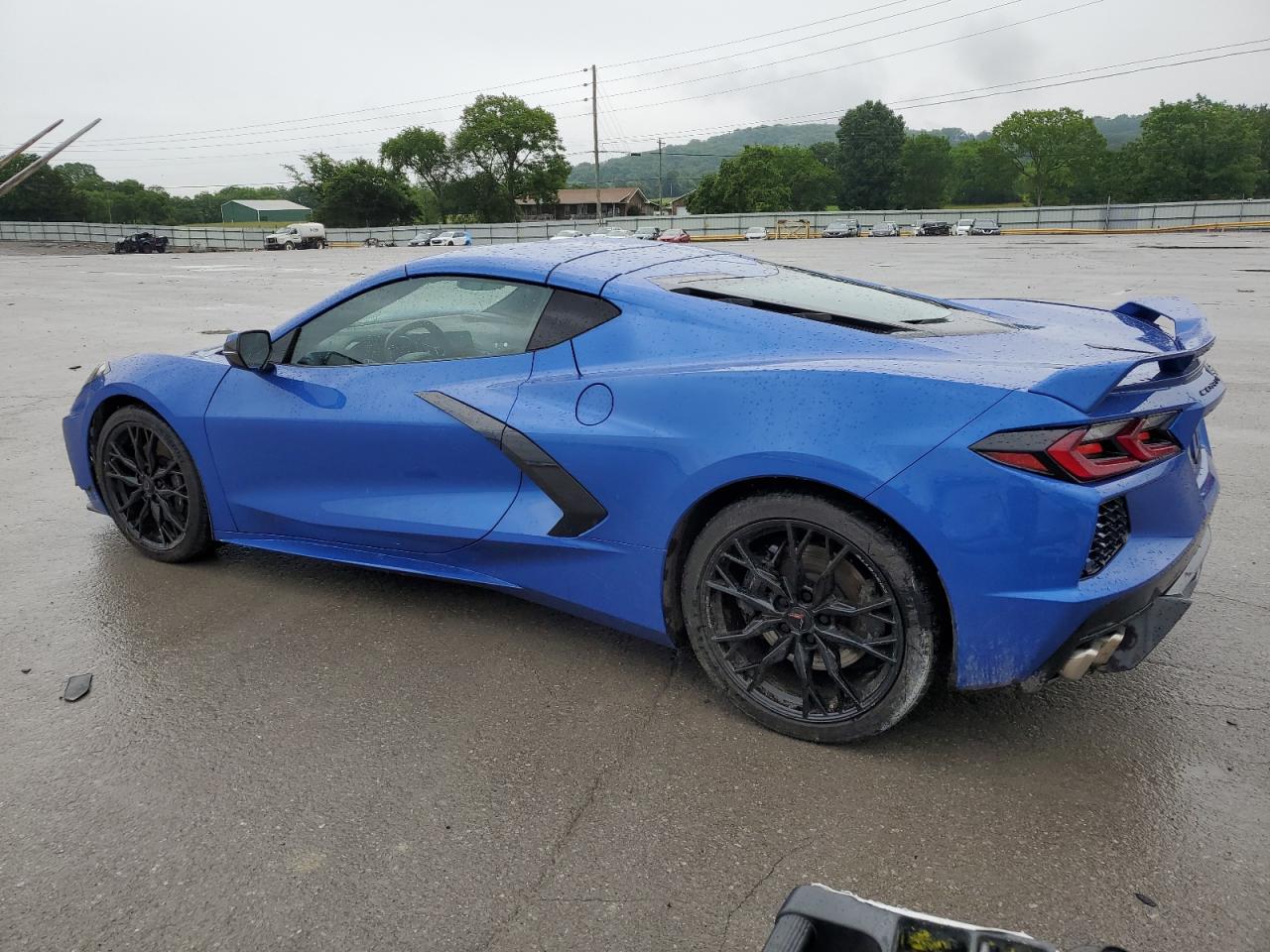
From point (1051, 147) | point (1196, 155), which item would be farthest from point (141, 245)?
point (1051, 147)

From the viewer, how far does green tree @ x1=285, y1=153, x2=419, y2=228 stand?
93.4m

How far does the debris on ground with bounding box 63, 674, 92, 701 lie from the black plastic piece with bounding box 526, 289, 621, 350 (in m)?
1.87

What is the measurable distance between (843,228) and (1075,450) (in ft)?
224

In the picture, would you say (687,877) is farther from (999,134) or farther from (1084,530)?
(999,134)

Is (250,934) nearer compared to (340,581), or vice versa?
(250,934)

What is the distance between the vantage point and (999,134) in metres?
122

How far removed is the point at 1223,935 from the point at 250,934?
2076 millimetres

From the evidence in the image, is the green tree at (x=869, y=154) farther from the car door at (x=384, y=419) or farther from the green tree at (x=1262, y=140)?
the car door at (x=384, y=419)

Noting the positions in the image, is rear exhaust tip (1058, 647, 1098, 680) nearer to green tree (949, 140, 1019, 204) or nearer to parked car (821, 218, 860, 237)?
parked car (821, 218, 860, 237)

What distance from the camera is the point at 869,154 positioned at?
388 ft

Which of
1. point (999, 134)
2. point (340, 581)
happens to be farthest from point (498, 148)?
point (340, 581)

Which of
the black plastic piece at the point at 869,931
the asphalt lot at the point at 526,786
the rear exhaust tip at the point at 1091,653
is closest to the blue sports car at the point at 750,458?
the rear exhaust tip at the point at 1091,653

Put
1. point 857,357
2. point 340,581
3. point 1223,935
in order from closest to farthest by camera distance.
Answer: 1. point 1223,935
2. point 857,357
3. point 340,581

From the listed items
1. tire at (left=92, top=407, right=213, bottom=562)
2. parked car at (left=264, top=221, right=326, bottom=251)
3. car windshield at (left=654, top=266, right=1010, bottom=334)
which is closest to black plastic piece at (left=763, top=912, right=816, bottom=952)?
car windshield at (left=654, top=266, right=1010, bottom=334)
